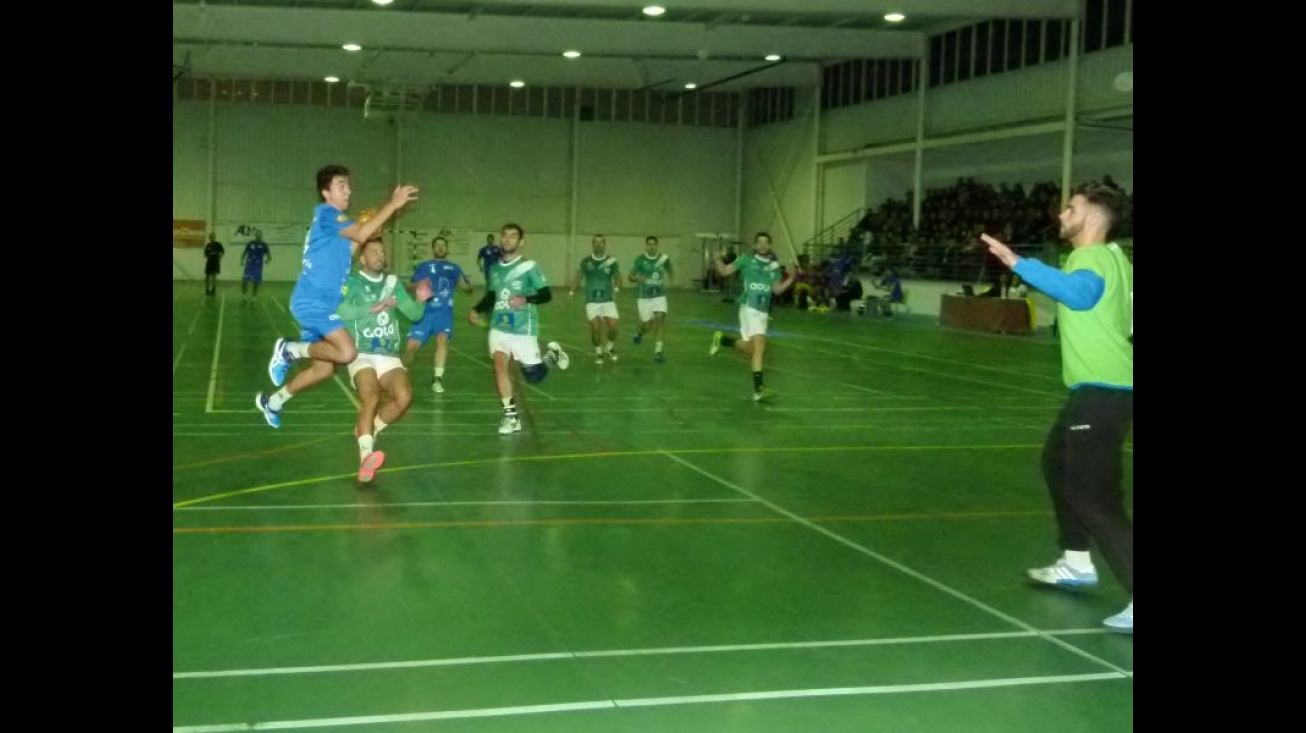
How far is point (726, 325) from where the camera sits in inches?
1411

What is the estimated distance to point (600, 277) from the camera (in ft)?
73.2

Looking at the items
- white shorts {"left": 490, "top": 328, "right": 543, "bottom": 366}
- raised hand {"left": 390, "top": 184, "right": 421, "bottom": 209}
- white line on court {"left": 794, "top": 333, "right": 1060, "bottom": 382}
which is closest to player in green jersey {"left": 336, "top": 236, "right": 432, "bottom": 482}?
raised hand {"left": 390, "top": 184, "right": 421, "bottom": 209}

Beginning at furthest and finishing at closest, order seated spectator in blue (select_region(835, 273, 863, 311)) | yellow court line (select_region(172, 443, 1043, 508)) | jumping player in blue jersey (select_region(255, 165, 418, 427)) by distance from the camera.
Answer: seated spectator in blue (select_region(835, 273, 863, 311))
yellow court line (select_region(172, 443, 1043, 508))
jumping player in blue jersey (select_region(255, 165, 418, 427))

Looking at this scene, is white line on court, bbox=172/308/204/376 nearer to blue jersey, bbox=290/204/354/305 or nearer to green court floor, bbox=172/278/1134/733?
green court floor, bbox=172/278/1134/733

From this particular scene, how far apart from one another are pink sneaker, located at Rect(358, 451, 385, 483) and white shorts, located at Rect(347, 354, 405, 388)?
59 centimetres

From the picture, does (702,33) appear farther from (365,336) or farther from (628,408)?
(365,336)

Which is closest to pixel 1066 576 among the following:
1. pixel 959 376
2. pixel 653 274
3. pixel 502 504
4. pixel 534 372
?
pixel 502 504

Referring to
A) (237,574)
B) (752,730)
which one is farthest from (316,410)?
Result: (752,730)

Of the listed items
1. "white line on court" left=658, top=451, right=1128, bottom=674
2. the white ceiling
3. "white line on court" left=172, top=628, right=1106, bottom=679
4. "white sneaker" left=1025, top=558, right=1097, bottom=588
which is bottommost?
"white line on court" left=172, top=628, right=1106, bottom=679

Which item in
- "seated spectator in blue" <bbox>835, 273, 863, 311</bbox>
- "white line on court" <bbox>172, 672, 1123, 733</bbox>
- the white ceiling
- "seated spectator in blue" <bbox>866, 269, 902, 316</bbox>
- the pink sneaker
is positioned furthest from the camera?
"seated spectator in blue" <bbox>835, 273, 863, 311</bbox>

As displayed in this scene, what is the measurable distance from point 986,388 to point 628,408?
6.25m

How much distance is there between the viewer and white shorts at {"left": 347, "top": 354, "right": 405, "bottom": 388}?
10.8m

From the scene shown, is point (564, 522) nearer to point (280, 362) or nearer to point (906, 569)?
point (906, 569)

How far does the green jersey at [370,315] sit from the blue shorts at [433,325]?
286 inches
